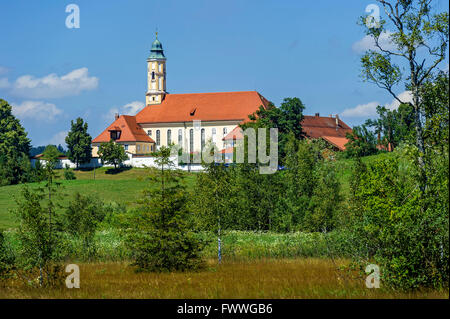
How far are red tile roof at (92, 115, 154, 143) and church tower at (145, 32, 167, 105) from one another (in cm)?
1086

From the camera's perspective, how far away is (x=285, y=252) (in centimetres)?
2984

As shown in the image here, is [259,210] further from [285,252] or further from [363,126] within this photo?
[363,126]

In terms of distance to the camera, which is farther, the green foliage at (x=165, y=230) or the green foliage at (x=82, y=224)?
the green foliage at (x=82, y=224)

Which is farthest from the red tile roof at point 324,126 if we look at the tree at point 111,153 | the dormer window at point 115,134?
the tree at point 111,153

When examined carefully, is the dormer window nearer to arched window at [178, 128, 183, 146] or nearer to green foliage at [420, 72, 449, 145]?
Result: arched window at [178, 128, 183, 146]

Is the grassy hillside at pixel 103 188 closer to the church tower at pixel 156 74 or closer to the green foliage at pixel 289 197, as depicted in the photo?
the green foliage at pixel 289 197

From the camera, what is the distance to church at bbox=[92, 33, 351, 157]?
428 feet

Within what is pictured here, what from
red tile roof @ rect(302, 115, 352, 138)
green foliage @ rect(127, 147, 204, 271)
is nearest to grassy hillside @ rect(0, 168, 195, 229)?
green foliage @ rect(127, 147, 204, 271)

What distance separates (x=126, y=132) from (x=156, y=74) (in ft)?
80.6

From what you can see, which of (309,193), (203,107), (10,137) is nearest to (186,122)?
(203,107)

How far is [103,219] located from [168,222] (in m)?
27.6

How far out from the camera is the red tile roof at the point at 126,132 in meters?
130

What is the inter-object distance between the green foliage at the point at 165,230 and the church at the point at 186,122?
331ft
